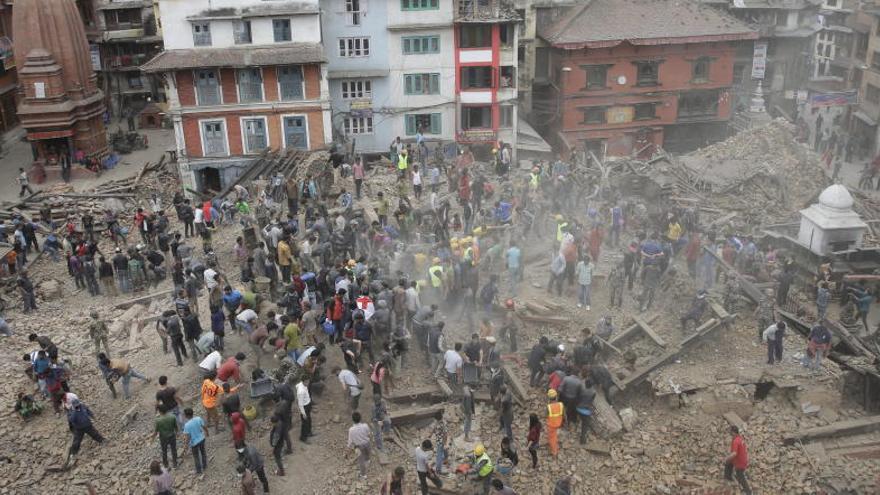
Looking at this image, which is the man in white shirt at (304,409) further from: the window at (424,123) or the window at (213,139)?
the window at (424,123)

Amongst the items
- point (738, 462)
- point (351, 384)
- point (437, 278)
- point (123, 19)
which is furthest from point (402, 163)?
point (123, 19)

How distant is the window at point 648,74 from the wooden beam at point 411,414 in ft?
123

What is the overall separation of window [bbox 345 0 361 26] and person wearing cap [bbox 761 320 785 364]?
32055mm

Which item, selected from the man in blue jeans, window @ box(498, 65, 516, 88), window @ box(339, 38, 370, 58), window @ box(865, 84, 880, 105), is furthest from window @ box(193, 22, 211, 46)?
window @ box(865, 84, 880, 105)

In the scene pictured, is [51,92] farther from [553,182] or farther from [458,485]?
[458,485]

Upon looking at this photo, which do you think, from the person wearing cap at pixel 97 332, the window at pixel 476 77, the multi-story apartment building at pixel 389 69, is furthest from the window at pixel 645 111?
the person wearing cap at pixel 97 332

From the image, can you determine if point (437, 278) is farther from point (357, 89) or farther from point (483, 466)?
point (357, 89)

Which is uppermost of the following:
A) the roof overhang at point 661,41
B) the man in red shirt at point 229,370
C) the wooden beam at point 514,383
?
the roof overhang at point 661,41

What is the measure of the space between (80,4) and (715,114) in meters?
51.2

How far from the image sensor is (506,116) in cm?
5000

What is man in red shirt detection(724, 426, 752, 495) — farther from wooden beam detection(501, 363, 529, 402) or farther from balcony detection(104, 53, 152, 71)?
balcony detection(104, 53, 152, 71)

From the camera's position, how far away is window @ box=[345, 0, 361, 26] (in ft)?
Result: 155

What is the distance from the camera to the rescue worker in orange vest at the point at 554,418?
20.5 metres

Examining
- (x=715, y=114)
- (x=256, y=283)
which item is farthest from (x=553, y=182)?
(x=715, y=114)
